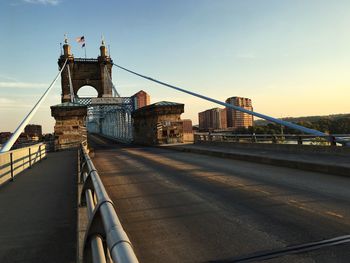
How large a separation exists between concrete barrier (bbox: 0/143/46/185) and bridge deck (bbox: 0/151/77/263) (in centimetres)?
52

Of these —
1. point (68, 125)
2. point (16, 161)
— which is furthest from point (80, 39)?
point (16, 161)

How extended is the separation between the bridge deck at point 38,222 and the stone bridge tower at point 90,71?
45613 millimetres

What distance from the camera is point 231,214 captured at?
19.5 ft

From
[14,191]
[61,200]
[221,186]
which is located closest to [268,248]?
[221,186]

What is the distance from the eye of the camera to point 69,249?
4406mm

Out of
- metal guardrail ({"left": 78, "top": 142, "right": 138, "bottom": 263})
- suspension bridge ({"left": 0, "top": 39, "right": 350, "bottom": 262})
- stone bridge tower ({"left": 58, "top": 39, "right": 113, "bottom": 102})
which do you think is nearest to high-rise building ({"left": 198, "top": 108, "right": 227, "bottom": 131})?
stone bridge tower ({"left": 58, "top": 39, "right": 113, "bottom": 102})

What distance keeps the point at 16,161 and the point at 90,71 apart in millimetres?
45807

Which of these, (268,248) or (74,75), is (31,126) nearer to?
(74,75)

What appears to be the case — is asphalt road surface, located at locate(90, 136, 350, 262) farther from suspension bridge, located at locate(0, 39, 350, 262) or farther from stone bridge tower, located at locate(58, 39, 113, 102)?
stone bridge tower, located at locate(58, 39, 113, 102)

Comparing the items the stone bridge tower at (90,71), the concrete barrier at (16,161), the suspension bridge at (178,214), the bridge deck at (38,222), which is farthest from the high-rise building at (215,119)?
the bridge deck at (38,222)

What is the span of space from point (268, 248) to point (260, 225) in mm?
972

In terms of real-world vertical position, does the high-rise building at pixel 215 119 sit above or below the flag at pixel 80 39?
below

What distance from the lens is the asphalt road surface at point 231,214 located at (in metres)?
4.34

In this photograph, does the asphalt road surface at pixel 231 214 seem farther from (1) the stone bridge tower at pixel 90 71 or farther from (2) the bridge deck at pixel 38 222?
(1) the stone bridge tower at pixel 90 71
